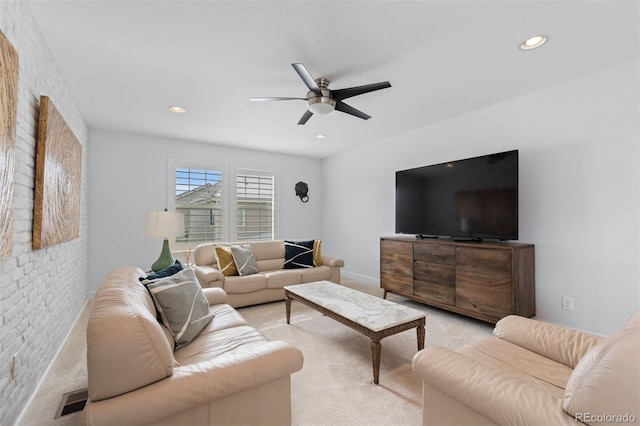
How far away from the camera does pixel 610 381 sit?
2.87 feet

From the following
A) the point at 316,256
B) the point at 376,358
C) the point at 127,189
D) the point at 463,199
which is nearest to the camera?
the point at 376,358

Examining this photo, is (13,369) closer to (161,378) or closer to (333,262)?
(161,378)

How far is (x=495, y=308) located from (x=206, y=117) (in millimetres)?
4035

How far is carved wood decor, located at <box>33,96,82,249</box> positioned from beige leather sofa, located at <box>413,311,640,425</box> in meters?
2.51

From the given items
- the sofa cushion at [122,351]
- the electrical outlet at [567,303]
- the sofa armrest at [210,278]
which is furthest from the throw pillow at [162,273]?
the electrical outlet at [567,303]

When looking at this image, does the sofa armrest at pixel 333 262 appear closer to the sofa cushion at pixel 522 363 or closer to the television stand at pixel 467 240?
the television stand at pixel 467 240

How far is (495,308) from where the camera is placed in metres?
2.93

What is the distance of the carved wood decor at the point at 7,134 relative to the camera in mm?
1385

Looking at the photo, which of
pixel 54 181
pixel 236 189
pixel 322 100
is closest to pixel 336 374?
pixel 322 100

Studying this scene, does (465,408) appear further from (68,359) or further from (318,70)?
(68,359)

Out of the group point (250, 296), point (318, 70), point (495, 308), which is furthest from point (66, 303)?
point (495, 308)

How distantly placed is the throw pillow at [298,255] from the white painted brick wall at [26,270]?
2.69 meters

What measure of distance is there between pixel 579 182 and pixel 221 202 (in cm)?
497

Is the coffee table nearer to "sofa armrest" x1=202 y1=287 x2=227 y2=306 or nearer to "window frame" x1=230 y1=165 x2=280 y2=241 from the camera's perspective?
"sofa armrest" x1=202 y1=287 x2=227 y2=306
